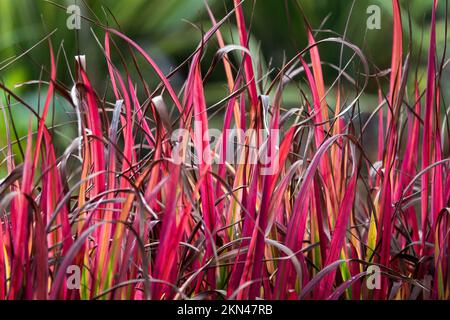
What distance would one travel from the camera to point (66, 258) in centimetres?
36

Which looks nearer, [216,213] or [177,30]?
[216,213]

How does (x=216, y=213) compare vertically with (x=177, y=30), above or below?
below

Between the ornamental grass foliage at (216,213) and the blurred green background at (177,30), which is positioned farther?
the blurred green background at (177,30)

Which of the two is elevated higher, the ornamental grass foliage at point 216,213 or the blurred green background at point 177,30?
the blurred green background at point 177,30

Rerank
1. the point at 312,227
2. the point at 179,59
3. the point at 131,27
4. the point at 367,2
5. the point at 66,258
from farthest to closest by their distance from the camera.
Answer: the point at 179,59, the point at 131,27, the point at 367,2, the point at 312,227, the point at 66,258

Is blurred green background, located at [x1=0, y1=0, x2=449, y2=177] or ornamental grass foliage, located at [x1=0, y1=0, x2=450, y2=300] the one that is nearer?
ornamental grass foliage, located at [x1=0, y1=0, x2=450, y2=300]

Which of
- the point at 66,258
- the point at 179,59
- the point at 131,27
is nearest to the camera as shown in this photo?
the point at 66,258

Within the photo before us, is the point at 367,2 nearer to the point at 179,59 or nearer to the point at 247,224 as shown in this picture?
the point at 179,59

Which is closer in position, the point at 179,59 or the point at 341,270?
the point at 341,270

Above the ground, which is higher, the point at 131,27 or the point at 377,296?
the point at 131,27

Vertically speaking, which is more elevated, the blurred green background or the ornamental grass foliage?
the blurred green background
